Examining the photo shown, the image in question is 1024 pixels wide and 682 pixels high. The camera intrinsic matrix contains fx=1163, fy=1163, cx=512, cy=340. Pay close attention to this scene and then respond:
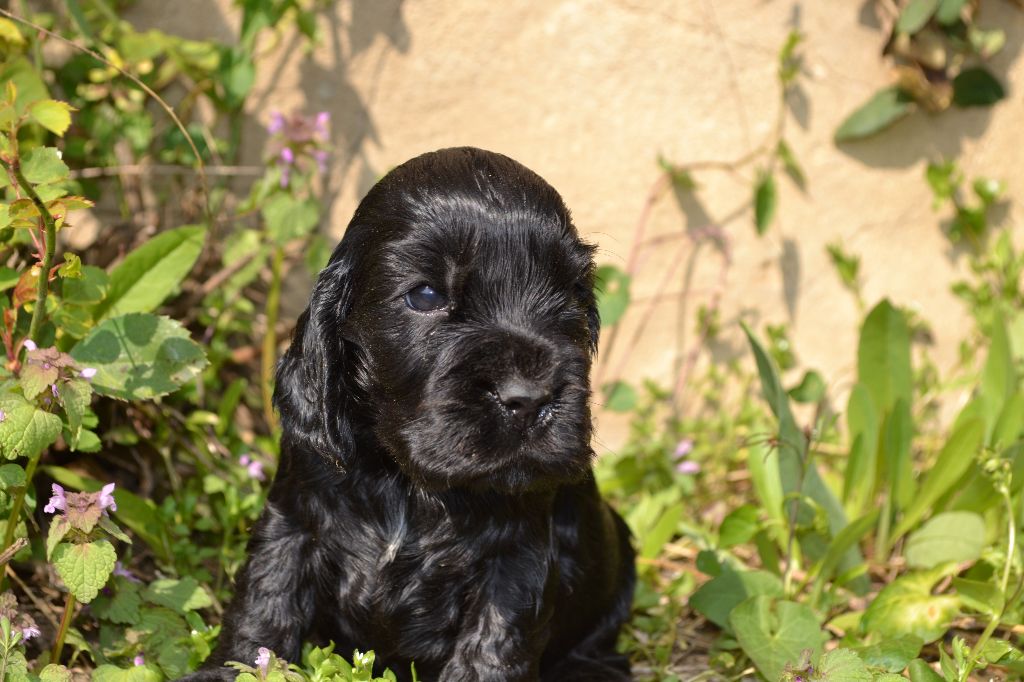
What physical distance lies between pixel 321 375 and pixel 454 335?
0.38 m

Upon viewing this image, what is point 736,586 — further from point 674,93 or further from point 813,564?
point 674,93

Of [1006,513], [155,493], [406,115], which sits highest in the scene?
[406,115]

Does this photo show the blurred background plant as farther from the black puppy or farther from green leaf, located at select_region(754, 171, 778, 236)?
the black puppy

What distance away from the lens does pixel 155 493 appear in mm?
3844

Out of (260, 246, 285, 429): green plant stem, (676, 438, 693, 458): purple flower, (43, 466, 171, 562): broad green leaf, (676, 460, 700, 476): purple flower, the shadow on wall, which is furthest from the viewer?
the shadow on wall

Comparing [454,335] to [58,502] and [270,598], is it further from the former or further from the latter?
[58,502]

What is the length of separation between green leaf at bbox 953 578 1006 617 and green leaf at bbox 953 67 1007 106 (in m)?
2.39

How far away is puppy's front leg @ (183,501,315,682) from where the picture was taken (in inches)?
109

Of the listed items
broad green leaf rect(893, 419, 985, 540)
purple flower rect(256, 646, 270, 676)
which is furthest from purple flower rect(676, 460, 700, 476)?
purple flower rect(256, 646, 270, 676)

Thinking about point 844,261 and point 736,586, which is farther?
point 844,261

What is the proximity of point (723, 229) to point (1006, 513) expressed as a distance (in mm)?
1683

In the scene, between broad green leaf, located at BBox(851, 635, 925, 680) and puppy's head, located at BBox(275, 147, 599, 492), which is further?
broad green leaf, located at BBox(851, 635, 925, 680)

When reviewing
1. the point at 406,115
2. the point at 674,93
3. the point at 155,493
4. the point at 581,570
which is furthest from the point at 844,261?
the point at 155,493

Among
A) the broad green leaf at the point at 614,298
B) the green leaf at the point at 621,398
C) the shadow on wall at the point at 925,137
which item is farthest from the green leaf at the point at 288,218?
the shadow on wall at the point at 925,137
